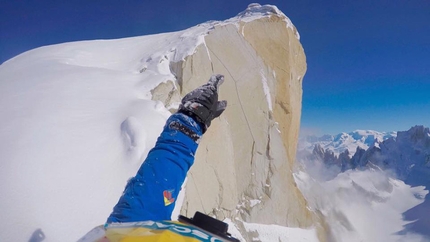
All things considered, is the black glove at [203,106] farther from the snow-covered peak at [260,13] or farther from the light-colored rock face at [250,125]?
the snow-covered peak at [260,13]

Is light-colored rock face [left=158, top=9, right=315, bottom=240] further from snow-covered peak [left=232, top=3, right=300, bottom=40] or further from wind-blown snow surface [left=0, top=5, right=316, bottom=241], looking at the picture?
wind-blown snow surface [left=0, top=5, right=316, bottom=241]

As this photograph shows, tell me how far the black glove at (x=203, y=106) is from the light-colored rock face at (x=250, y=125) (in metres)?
3.84

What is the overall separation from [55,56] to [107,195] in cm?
564

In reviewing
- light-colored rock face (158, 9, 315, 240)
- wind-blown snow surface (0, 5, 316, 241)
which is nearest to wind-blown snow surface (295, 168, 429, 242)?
light-colored rock face (158, 9, 315, 240)

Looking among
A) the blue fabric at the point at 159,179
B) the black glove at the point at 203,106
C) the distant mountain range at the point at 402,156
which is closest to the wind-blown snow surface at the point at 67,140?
the blue fabric at the point at 159,179

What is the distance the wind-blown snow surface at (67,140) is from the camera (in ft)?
8.87

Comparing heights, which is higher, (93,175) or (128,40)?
(128,40)

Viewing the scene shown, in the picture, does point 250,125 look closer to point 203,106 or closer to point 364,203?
point 203,106

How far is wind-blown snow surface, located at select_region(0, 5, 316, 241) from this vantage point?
8.87 feet

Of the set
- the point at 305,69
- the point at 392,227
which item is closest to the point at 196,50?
the point at 305,69

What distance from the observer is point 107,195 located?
319 centimetres

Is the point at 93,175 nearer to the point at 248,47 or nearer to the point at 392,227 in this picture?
the point at 248,47

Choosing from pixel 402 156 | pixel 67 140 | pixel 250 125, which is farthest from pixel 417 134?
pixel 67 140

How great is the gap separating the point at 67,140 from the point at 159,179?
2153 mm
